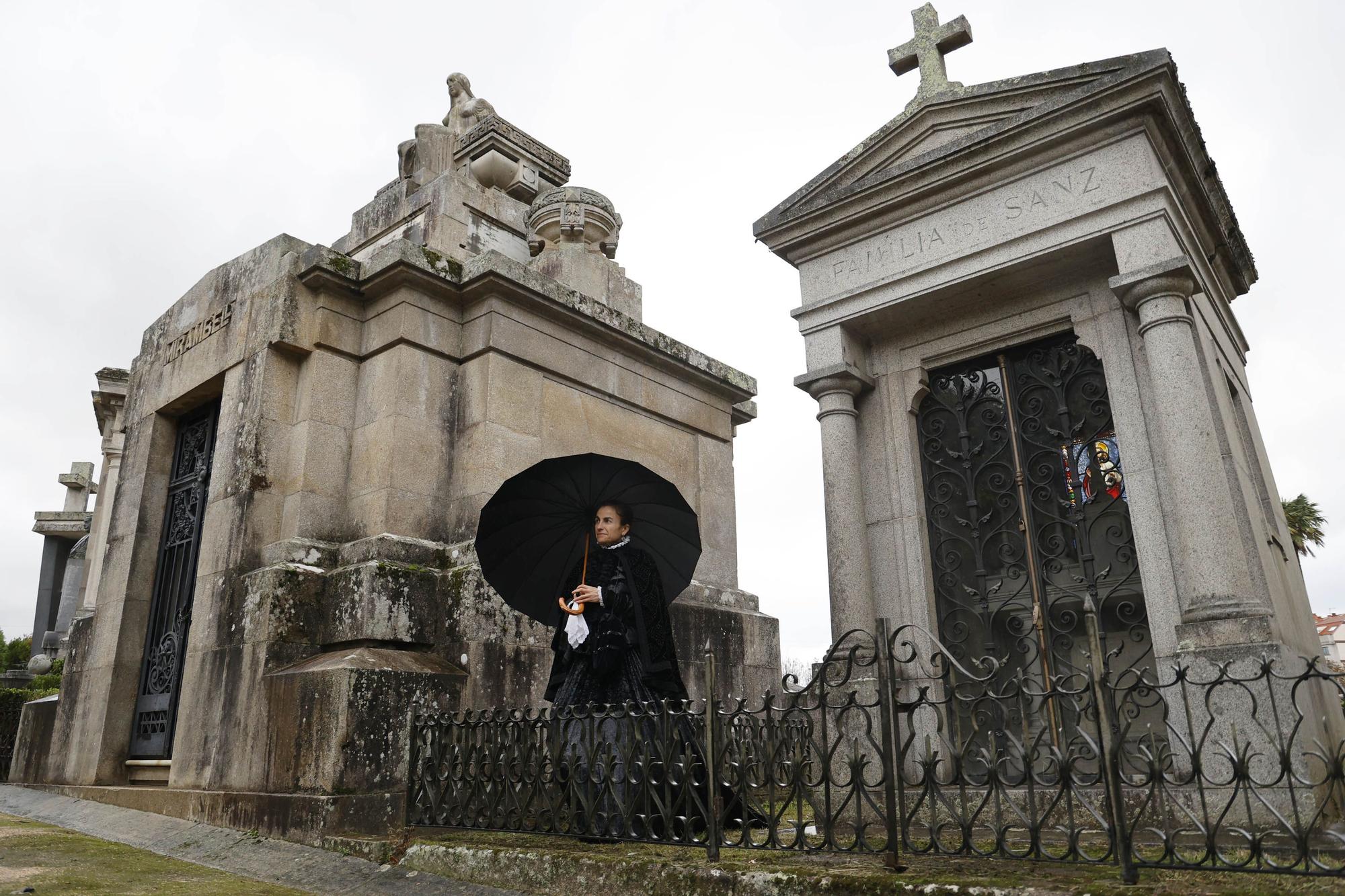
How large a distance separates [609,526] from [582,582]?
0.40 metres

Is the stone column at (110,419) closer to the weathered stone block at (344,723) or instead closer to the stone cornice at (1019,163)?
the weathered stone block at (344,723)

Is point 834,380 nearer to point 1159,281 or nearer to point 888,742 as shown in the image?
point 1159,281

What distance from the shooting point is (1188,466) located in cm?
591

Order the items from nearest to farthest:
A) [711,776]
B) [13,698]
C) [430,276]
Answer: [711,776], [430,276], [13,698]

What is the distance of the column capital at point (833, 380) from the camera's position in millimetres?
7656

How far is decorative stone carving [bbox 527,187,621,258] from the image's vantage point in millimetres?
9711

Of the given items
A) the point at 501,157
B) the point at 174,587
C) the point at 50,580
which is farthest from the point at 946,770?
the point at 50,580

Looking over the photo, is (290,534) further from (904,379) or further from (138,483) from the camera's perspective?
(904,379)

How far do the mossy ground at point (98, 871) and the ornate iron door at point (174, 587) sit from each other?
65.5 inches

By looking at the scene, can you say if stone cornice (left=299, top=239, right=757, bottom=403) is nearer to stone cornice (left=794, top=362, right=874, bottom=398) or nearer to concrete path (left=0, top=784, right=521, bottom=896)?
stone cornice (left=794, top=362, right=874, bottom=398)

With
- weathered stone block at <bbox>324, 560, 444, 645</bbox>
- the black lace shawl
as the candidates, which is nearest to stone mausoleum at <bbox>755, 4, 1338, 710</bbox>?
the black lace shawl

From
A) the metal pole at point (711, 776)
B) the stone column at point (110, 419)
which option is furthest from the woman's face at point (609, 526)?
the stone column at point (110, 419)

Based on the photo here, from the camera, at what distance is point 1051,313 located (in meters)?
7.24

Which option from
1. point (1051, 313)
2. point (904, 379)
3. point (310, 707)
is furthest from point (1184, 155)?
point (310, 707)
